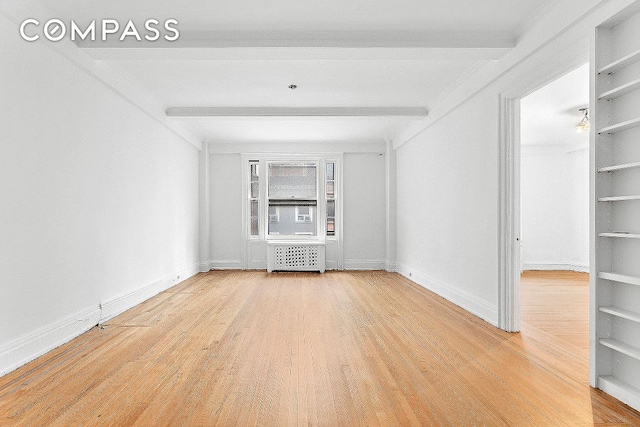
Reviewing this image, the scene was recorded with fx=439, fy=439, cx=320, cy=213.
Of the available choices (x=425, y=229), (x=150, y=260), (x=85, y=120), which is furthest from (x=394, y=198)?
(x=85, y=120)

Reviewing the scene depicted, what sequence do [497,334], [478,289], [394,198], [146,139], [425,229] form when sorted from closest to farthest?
[497,334]
[478,289]
[146,139]
[425,229]
[394,198]

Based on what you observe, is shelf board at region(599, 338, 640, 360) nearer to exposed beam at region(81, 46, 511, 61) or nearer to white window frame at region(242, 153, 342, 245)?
exposed beam at region(81, 46, 511, 61)

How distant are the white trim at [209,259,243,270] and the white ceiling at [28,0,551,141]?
4.10 metres

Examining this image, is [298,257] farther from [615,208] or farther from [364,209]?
[615,208]

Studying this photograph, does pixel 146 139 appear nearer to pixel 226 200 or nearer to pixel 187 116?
pixel 187 116

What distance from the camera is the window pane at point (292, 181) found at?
368 inches

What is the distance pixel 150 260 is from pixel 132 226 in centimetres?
81

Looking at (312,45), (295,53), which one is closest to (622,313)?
(312,45)

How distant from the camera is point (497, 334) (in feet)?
13.3

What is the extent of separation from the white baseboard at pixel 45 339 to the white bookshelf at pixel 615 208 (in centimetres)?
391

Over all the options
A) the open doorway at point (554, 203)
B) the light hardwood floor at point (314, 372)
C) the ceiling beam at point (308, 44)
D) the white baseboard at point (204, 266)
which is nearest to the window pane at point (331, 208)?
the white baseboard at point (204, 266)

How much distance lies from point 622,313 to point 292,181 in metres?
7.32

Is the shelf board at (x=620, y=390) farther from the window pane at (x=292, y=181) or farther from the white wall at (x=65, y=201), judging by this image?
the window pane at (x=292, y=181)

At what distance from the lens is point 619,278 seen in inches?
101
